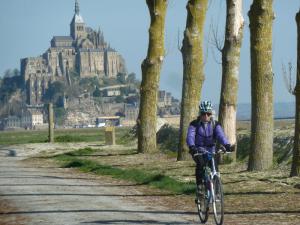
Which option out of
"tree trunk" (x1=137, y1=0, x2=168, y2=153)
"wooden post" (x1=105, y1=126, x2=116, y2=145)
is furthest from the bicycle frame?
"wooden post" (x1=105, y1=126, x2=116, y2=145)

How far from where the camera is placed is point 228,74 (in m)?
22.3

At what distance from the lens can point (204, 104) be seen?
12.9m

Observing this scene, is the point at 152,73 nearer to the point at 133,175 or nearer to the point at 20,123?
the point at 133,175

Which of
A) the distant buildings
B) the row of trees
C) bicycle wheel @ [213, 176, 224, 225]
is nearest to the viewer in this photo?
bicycle wheel @ [213, 176, 224, 225]

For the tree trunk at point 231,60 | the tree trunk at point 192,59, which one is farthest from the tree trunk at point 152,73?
the tree trunk at point 231,60

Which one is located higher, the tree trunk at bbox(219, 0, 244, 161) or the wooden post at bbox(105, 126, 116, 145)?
the tree trunk at bbox(219, 0, 244, 161)

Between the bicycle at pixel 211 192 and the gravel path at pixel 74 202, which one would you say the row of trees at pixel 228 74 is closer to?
the gravel path at pixel 74 202

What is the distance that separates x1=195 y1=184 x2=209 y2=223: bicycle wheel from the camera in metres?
13.0

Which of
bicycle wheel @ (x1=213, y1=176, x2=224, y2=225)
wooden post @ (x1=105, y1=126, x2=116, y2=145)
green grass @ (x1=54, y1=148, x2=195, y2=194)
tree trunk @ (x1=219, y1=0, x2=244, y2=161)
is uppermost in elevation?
tree trunk @ (x1=219, y1=0, x2=244, y2=161)

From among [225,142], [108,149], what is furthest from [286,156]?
[108,149]

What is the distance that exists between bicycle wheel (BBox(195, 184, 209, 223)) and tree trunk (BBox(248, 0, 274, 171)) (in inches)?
261

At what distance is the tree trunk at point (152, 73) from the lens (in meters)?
29.3

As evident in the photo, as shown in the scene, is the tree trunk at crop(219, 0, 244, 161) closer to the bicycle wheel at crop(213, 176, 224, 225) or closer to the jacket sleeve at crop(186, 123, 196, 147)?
the jacket sleeve at crop(186, 123, 196, 147)

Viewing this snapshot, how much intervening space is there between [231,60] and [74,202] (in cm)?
741
